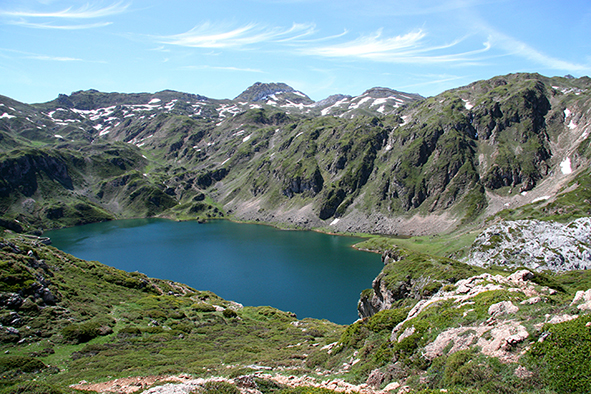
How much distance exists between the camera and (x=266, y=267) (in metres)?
139

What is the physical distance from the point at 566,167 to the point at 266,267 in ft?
619

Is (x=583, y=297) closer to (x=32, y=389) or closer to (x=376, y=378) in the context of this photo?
(x=376, y=378)

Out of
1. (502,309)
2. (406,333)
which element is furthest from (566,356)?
(406,333)

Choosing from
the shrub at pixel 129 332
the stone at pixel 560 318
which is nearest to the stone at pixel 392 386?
the stone at pixel 560 318

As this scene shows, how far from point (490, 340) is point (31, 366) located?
31.8m

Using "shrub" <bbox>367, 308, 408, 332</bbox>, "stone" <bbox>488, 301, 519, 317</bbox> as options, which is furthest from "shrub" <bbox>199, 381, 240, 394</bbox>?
"stone" <bbox>488, 301, 519, 317</bbox>

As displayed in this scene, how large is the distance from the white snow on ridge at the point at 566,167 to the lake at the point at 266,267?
131 m

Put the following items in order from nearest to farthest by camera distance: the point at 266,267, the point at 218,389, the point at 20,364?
the point at 218,389, the point at 20,364, the point at 266,267

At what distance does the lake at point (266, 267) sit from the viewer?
99812 millimetres

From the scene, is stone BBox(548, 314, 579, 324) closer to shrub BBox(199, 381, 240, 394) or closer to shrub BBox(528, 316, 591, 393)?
shrub BBox(528, 316, 591, 393)

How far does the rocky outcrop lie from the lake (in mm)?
41272

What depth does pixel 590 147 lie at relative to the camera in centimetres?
17500

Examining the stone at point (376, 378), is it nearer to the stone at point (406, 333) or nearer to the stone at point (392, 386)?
the stone at point (392, 386)

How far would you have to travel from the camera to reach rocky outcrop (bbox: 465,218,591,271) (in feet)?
273
